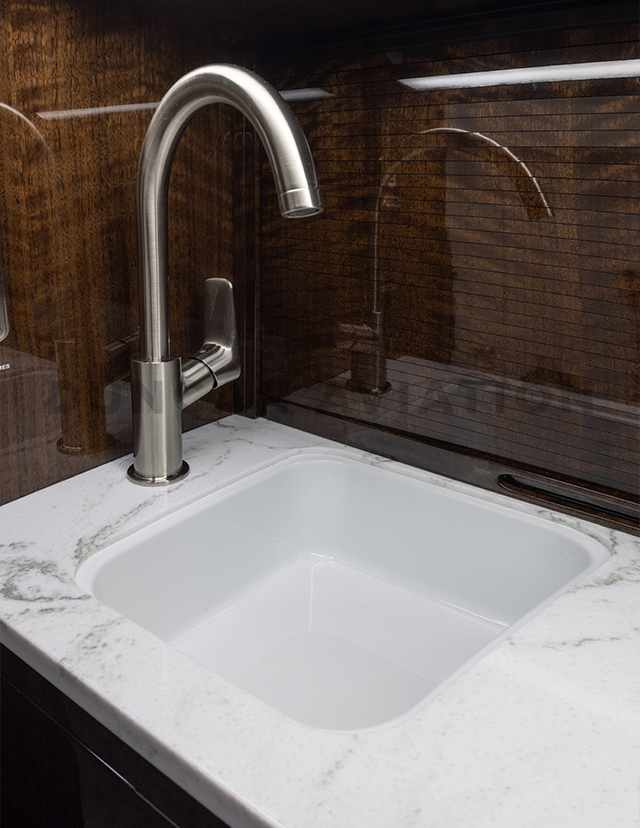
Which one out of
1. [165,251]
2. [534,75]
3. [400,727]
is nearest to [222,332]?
[165,251]

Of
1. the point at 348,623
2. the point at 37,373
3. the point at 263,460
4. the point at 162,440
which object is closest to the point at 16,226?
the point at 37,373

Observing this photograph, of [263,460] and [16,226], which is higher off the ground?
[16,226]

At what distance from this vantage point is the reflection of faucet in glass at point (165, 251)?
64 centimetres

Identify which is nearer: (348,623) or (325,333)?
(348,623)

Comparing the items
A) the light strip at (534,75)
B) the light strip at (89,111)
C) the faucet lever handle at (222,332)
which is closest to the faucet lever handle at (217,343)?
the faucet lever handle at (222,332)

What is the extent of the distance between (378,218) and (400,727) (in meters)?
0.62

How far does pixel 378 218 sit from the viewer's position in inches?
35.4

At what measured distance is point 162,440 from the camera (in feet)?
2.86

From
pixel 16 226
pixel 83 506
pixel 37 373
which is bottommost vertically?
pixel 83 506

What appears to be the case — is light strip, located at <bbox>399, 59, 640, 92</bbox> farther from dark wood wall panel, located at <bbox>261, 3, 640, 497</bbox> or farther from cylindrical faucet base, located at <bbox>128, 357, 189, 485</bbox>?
cylindrical faucet base, located at <bbox>128, 357, 189, 485</bbox>

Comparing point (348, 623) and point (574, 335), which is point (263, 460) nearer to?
point (348, 623)

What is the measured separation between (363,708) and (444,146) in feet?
2.05

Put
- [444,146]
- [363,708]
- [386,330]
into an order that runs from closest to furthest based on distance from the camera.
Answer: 1. [363,708]
2. [444,146]
3. [386,330]

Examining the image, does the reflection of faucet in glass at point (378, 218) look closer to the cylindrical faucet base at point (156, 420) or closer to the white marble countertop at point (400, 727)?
the cylindrical faucet base at point (156, 420)
